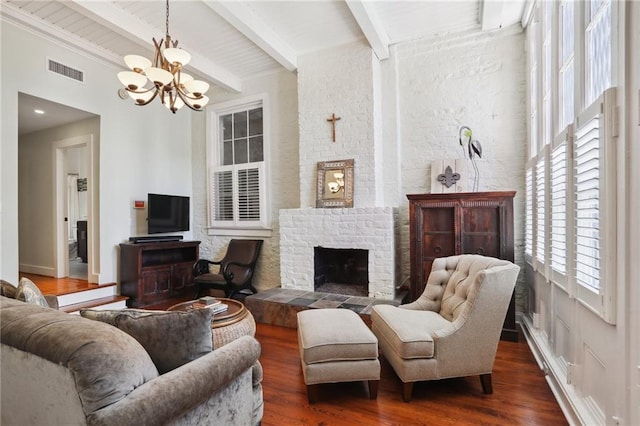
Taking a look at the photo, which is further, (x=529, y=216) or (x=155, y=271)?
(x=155, y=271)

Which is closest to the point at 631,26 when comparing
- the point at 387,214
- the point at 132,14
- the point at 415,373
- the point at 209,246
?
the point at 415,373

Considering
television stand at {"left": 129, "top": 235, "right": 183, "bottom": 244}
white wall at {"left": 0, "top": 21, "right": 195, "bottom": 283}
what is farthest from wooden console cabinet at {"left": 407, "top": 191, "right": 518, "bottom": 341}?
white wall at {"left": 0, "top": 21, "right": 195, "bottom": 283}

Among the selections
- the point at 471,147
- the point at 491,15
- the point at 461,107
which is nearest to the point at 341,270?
the point at 471,147

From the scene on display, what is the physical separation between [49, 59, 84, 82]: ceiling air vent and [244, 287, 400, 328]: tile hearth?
3685 millimetres

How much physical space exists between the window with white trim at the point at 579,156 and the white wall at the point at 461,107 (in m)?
0.89

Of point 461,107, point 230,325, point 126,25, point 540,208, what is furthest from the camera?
point 461,107

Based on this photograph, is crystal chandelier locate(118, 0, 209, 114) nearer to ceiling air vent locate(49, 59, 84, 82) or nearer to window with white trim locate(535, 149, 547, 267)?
ceiling air vent locate(49, 59, 84, 82)

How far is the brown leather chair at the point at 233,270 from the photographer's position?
446cm

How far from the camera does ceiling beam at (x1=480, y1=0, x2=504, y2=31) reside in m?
3.16

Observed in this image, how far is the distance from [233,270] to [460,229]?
334 centimetres

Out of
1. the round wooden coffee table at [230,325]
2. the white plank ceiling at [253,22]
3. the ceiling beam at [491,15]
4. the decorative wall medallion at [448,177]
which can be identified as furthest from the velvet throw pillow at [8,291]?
the ceiling beam at [491,15]

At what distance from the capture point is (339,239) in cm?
405

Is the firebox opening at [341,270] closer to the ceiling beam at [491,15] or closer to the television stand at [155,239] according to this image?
the television stand at [155,239]

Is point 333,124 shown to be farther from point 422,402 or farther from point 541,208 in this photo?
point 422,402
